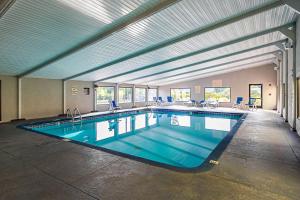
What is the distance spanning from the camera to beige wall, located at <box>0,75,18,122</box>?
691 cm

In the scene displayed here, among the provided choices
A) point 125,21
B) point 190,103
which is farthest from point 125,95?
point 125,21

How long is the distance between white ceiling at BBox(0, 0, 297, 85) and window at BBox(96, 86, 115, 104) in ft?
13.3

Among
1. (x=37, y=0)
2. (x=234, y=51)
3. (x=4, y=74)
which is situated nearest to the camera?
(x=37, y=0)

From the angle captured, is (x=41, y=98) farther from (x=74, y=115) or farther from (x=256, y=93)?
(x=256, y=93)

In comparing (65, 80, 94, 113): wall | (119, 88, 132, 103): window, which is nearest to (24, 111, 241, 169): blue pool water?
(65, 80, 94, 113): wall

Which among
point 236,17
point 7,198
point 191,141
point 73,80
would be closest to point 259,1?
Result: point 236,17

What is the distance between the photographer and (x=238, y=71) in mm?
12664

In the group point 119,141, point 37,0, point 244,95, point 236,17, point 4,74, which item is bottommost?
point 119,141

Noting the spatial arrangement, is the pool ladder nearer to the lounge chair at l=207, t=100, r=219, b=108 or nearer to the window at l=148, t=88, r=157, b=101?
the window at l=148, t=88, r=157, b=101

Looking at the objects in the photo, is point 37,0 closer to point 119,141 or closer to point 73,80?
point 119,141

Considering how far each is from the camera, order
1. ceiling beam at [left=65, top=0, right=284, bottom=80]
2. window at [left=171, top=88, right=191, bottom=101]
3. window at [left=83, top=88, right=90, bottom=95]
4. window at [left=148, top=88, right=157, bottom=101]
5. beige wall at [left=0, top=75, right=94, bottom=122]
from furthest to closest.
Answer: window at [left=148, top=88, right=157, bottom=101] → window at [left=171, top=88, right=191, bottom=101] → window at [left=83, top=88, right=90, bottom=95] → beige wall at [left=0, top=75, right=94, bottom=122] → ceiling beam at [left=65, top=0, right=284, bottom=80]

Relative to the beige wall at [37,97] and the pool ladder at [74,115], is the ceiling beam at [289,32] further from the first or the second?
the beige wall at [37,97]

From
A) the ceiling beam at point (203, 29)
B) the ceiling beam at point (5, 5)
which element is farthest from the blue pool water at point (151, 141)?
the ceiling beam at point (5, 5)

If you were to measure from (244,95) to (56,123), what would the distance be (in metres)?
12.3
